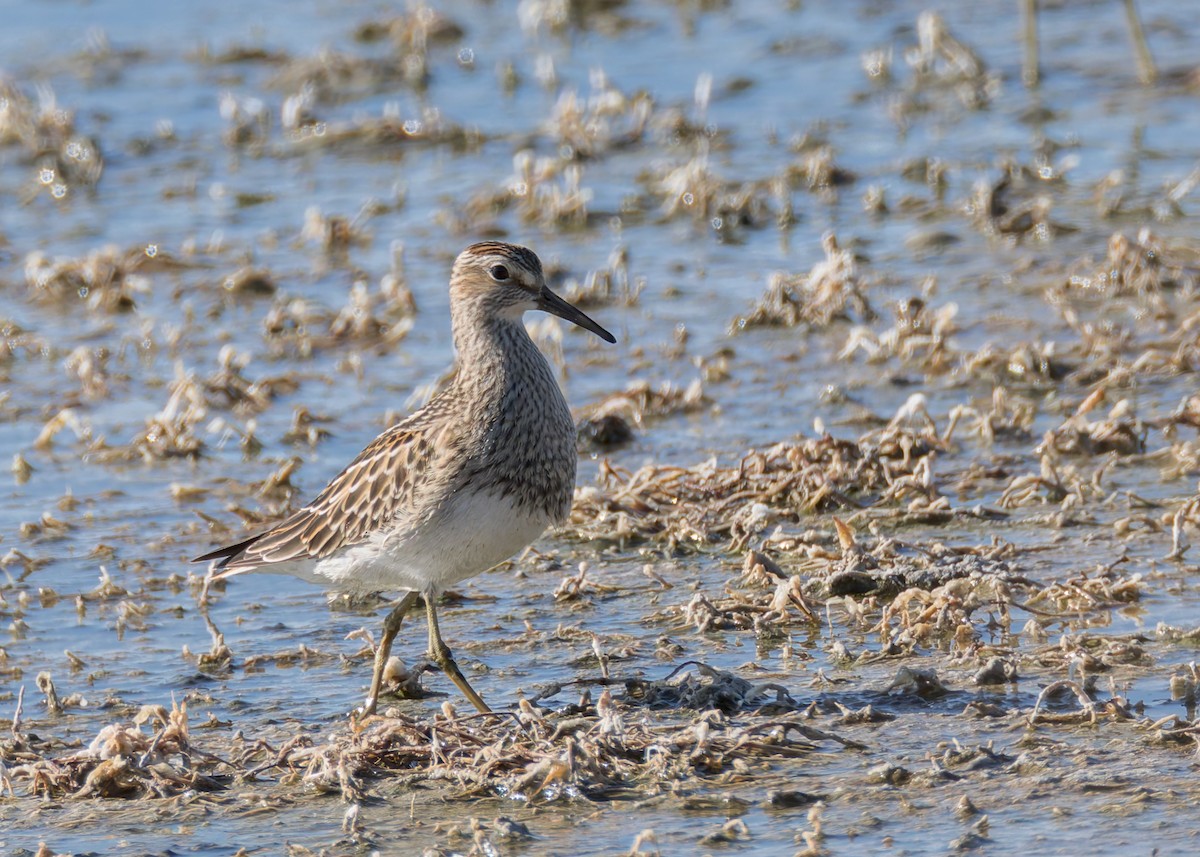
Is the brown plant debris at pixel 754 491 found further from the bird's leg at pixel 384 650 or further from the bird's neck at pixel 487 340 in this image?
the bird's leg at pixel 384 650

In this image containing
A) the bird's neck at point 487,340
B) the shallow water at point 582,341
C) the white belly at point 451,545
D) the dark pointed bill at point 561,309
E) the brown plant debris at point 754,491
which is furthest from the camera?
the brown plant debris at point 754,491

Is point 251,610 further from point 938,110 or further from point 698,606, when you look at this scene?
point 938,110

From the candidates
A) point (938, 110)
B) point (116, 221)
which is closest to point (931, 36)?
point (938, 110)

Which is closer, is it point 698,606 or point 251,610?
point 698,606

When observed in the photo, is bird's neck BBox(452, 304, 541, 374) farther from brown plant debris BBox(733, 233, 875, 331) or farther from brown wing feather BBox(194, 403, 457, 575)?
brown plant debris BBox(733, 233, 875, 331)

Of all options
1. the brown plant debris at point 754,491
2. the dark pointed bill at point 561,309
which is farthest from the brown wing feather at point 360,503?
the brown plant debris at point 754,491

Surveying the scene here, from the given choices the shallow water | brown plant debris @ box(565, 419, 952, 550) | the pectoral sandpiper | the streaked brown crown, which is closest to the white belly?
the pectoral sandpiper

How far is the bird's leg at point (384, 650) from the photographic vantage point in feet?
21.7

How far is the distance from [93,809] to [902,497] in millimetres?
3928

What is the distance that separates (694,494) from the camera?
8633mm

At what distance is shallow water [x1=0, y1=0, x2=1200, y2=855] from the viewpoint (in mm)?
5953

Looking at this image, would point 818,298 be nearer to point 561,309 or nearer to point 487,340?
point 561,309

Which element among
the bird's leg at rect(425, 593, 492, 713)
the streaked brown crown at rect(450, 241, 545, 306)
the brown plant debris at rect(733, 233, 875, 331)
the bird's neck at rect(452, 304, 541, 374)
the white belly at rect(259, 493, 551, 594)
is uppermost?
the streaked brown crown at rect(450, 241, 545, 306)

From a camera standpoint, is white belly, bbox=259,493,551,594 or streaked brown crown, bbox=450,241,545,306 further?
streaked brown crown, bbox=450,241,545,306
